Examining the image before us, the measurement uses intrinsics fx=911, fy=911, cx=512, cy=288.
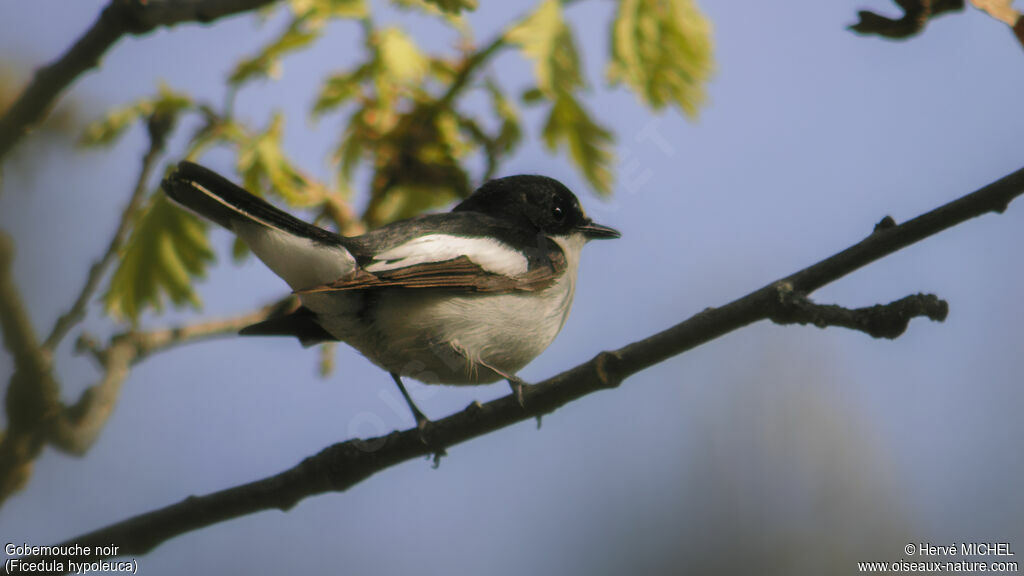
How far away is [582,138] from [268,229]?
1263 millimetres

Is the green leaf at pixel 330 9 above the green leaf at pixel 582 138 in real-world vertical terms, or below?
above

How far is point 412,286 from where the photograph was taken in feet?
10.4

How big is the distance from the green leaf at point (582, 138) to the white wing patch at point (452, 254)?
435 mm

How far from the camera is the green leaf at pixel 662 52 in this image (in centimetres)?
349

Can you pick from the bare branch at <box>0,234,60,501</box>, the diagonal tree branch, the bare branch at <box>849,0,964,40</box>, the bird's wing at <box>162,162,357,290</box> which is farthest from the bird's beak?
the bare branch at <box>849,0,964,40</box>

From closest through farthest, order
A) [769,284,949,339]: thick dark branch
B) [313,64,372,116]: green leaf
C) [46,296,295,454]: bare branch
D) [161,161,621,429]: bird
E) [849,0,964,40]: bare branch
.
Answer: [849,0,964,40]: bare branch, [769,284,949,339]: thick dark branch, [46,296,295,454]: bare branch, [161,161,621,429]: bird, [313,64,372,116]: green leaf

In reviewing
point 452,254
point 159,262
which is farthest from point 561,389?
point 159,262

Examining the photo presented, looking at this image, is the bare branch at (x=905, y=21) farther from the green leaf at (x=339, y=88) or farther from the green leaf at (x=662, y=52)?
the green leaf at (x=339, y=88)

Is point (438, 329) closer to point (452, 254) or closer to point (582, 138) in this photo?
point (452, 254)

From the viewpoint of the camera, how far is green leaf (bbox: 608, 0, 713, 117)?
11.4ft

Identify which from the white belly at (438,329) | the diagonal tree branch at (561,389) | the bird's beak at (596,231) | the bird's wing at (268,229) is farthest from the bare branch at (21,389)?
the bird's beak at (596,231)

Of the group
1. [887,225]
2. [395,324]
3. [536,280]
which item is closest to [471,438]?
[395,324]

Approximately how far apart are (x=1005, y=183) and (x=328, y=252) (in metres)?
2.09

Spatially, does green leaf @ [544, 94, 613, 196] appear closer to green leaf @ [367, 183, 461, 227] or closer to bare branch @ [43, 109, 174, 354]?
green leaf @ [367, 183, 461, 227]
